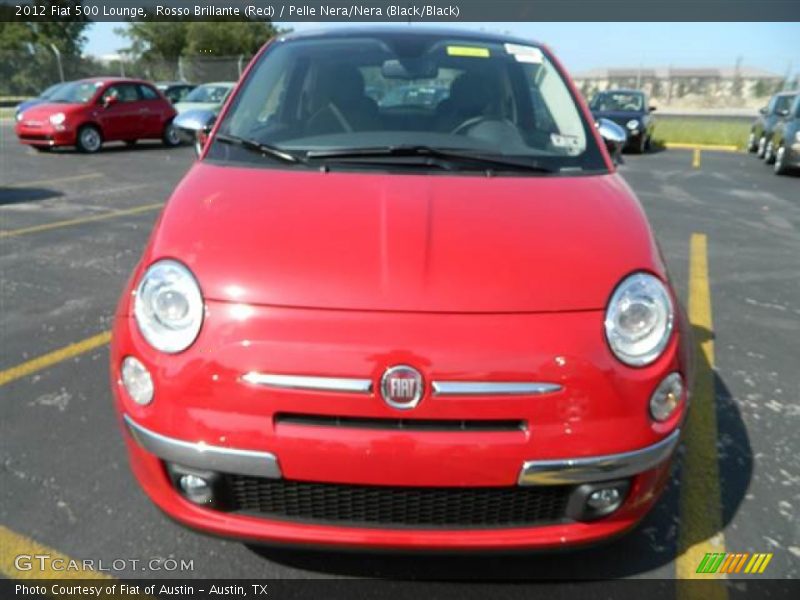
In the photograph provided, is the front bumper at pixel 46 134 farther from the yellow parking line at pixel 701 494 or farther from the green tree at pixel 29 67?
the green tree at pixel 29 67

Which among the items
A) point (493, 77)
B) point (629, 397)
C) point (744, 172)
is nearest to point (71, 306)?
point (493, 77)

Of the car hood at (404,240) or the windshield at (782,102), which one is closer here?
the car hood at (404,240)

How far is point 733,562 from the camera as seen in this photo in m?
2.18

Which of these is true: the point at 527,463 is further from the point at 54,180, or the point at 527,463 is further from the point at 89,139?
the point at 89,139

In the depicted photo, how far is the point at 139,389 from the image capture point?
72.3 inches

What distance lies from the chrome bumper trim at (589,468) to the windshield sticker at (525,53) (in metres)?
2.03

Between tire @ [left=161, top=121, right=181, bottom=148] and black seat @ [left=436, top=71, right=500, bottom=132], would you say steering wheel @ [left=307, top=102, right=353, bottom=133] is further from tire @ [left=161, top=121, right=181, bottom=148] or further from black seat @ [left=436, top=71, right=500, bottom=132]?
tire @ [left=161, top=121, right=181, bottom=148]

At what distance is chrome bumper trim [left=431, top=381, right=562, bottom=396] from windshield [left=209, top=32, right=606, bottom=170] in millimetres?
1079

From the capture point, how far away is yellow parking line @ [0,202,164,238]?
630 cm

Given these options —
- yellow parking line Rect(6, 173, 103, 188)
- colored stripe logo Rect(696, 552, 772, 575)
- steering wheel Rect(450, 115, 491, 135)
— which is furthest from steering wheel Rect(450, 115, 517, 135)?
yellow parking line Rect(6, 173, 103, 188)

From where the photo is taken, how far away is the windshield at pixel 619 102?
→ 15.3 meters

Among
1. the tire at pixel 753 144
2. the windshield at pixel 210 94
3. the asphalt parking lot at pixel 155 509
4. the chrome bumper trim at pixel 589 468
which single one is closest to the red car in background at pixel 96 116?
the windshield at pixel 210 94

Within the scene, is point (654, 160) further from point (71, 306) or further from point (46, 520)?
point (46, 520)

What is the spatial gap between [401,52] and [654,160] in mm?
12127
